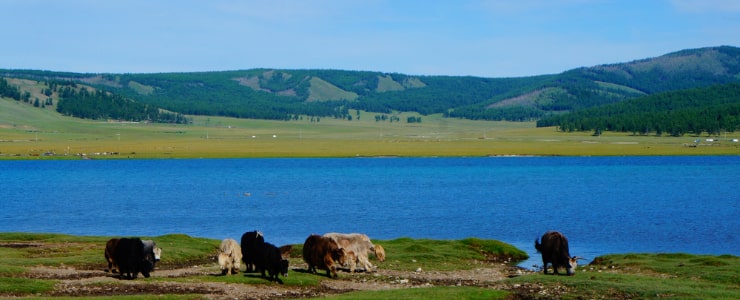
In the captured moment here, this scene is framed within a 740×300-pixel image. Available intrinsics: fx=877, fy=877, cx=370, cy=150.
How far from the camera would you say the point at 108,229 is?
171ft

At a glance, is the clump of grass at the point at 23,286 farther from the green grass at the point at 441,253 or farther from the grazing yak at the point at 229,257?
the green grass at the point at 441,253

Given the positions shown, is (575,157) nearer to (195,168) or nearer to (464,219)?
(195,168)

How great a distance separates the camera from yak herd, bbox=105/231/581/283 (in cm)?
2520

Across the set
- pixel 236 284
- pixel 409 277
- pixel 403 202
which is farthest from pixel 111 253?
pixel 403 202

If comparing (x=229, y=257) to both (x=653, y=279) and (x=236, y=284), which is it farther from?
(x=653, y=279)

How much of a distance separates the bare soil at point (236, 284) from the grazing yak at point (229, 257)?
30.1 inches

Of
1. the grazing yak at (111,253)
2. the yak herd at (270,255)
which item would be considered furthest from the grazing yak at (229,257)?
the grazing yak at (111,253)

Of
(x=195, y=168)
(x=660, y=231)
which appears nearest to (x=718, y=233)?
(x=660, y=231)

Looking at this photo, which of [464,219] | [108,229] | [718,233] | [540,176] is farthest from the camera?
[540,176]

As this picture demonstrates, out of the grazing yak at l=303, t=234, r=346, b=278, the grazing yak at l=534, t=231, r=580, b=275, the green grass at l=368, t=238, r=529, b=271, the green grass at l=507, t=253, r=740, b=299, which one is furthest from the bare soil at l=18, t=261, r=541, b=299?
the grazing yak at l=534, t=231, r=580, b=275

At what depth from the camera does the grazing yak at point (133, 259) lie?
25.2 metres

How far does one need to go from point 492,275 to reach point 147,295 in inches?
469

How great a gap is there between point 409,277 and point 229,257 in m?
5.61

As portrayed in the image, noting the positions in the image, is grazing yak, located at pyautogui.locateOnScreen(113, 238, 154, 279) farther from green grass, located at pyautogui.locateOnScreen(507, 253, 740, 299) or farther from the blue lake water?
the blue lake water
